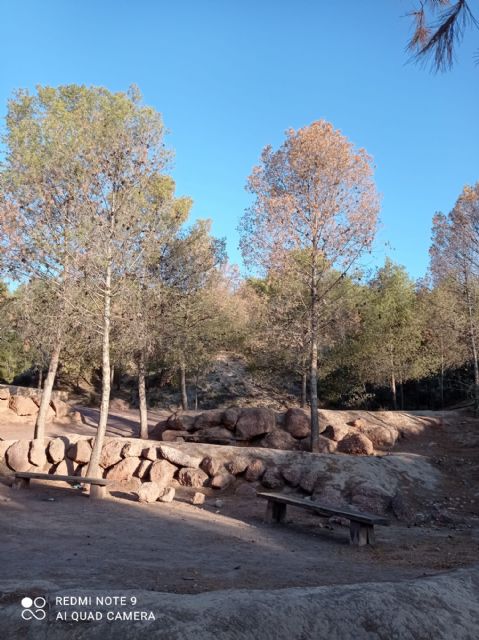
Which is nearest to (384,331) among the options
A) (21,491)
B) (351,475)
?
(351,475)

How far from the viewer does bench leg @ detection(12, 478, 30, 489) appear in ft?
34.5

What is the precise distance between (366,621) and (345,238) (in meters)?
12.6

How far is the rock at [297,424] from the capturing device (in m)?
15.0

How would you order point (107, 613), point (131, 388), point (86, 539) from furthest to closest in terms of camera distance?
1. point (131, 388)
2. point (86, 539)
3. point (107, 613)

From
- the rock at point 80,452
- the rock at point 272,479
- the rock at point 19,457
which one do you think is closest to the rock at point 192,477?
the rock at point 272,479

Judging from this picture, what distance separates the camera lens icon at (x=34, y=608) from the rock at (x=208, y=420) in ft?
39.5

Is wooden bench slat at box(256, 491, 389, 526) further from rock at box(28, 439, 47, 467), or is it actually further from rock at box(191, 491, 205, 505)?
rock at box(28, 439, 47, 467)

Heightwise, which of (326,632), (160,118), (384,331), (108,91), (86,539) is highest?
(108,91)

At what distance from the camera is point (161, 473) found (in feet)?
37.1

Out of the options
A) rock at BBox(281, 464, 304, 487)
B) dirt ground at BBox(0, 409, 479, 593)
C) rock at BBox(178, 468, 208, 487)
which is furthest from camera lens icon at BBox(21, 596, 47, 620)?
rock at BBox(281, 464, 304, 487)

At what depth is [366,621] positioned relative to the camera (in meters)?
2.77

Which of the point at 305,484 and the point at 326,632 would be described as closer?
the point at 326,632

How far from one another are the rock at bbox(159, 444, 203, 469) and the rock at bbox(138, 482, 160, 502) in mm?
1794

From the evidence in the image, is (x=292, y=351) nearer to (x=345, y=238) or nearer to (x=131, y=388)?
(x=345, y=238)
